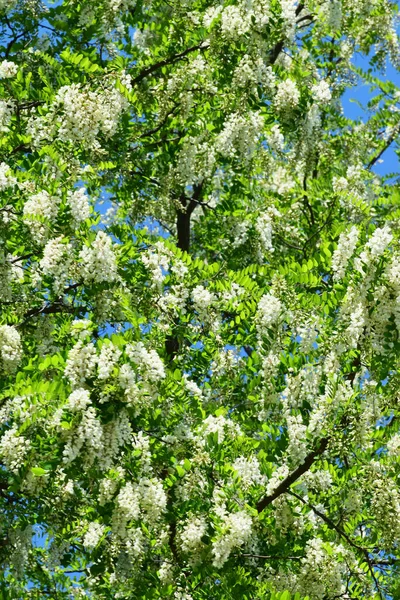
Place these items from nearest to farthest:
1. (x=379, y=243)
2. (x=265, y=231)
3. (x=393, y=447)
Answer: (x=379, y=243) < (x=393, y=447) < (x=265, y=231)

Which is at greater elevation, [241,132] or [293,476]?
[241,132]

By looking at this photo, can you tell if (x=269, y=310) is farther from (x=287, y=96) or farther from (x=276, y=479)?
(x=287, y=96)

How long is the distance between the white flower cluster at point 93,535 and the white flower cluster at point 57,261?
2.29 meters

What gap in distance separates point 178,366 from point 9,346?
5.97 ft

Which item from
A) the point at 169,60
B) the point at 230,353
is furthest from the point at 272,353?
the point at 169,60

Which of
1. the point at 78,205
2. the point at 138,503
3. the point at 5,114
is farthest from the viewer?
the point at 5,114

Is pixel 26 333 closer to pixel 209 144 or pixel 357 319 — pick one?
pixel 357 319

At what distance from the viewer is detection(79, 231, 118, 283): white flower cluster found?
661 centimetres

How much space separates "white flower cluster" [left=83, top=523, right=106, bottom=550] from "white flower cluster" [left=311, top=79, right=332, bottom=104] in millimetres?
5561

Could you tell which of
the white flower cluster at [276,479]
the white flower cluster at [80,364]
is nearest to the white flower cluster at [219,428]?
the white flower cluster at [276,479]

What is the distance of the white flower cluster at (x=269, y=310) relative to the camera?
742cm

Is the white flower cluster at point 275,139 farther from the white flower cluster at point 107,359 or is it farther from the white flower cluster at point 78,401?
the white flower cluster at point 78,401

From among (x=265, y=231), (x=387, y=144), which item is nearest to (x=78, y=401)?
(x=265, y=231)

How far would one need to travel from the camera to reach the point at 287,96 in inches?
387
